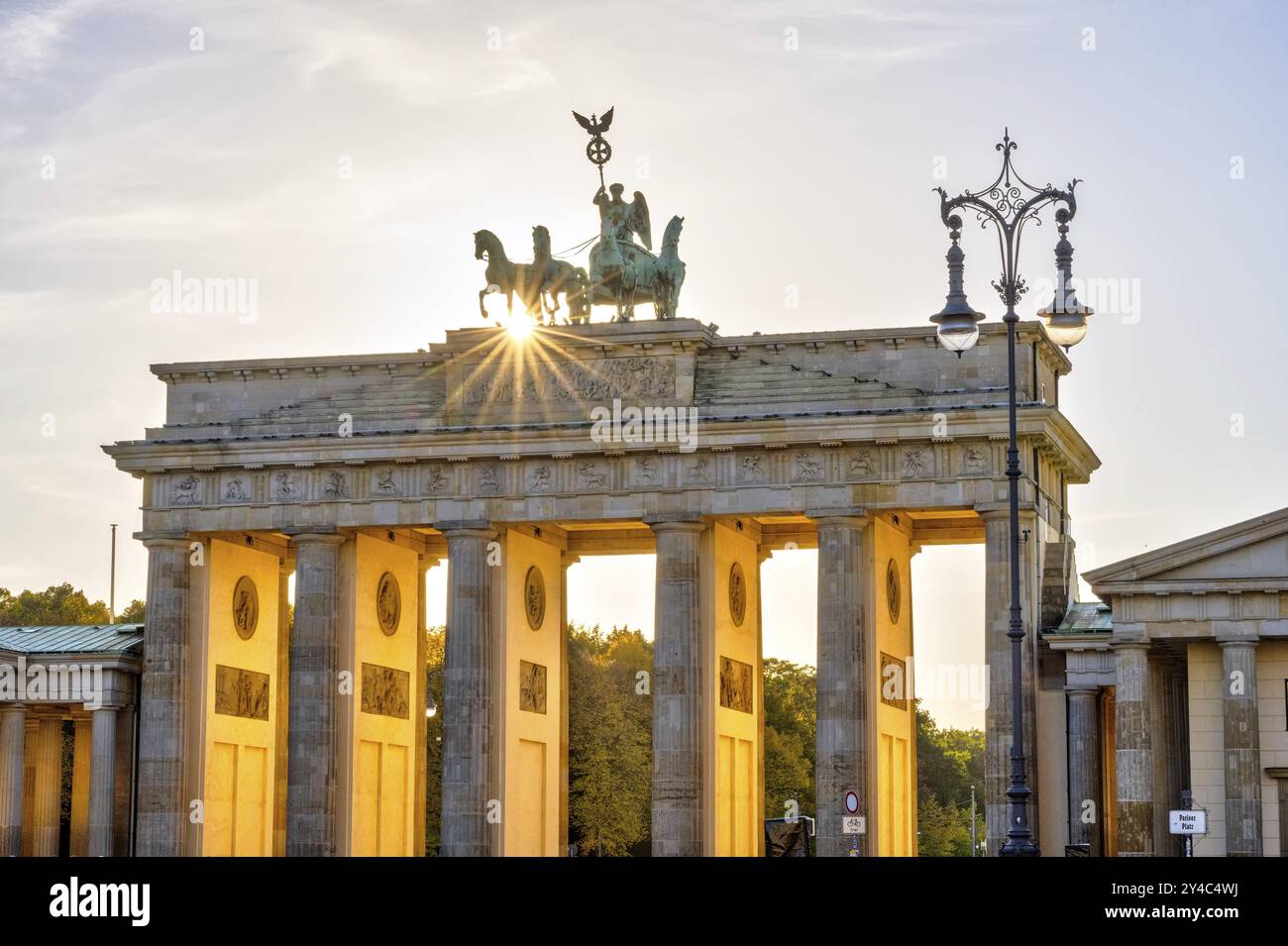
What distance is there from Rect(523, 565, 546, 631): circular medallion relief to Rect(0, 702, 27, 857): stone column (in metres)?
15.0

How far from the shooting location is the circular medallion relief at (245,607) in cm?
6981

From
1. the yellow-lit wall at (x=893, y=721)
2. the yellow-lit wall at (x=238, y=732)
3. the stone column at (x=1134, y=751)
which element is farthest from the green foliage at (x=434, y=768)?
the stone column at (x=1134, y=751)

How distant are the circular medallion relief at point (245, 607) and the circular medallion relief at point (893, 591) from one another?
1946 centimetres

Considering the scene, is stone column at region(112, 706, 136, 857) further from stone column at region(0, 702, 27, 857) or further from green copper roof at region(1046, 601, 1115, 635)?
green copper roof at region(1046, 601, 1115, 635)

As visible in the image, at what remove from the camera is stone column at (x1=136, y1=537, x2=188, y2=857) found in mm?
65688

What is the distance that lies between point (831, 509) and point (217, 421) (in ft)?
61.5

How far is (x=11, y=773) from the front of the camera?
67562mm

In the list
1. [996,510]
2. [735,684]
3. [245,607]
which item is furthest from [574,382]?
[245,607]

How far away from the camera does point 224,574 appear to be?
2719 inches

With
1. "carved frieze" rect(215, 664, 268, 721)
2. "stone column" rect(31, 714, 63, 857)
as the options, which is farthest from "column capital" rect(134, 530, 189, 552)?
"stone column" rect(31, 714, 63, 857)

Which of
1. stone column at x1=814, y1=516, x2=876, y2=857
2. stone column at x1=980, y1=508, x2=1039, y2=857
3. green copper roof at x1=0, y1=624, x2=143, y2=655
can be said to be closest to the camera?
stone column at x1=980, y1=508, x2=1039, y2=857

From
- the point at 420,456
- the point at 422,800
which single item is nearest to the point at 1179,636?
the point at 420,456
